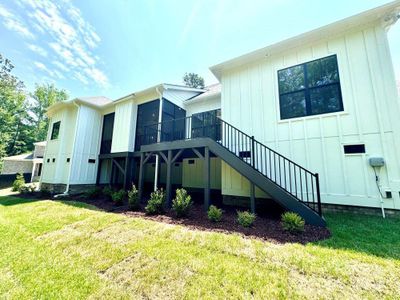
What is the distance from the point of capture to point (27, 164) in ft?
70.8

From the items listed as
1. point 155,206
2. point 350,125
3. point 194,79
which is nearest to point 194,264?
point 155,206

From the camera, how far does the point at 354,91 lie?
5398mm

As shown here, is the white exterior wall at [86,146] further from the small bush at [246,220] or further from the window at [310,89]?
the window at [310,89]

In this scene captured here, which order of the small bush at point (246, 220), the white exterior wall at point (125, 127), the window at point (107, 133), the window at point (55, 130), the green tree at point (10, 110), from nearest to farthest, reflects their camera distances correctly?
the small bush at point (246, 220) < the white exterior wall at point (125, 127) < the window at point (107, 133) < the window at point (55, 130) < the green tree at point (10, 110)

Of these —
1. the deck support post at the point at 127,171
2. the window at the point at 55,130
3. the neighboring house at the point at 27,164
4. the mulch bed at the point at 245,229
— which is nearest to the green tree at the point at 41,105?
the neighboring house at the point at 27,164

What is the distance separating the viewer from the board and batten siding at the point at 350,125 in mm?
4902

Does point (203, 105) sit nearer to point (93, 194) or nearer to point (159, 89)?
point (159, 89)

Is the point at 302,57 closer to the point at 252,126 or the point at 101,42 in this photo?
the point at 252,126

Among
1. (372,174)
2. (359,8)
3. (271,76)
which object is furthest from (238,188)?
(359,8)

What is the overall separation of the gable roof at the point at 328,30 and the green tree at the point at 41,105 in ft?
102

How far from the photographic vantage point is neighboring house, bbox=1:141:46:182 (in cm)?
2038

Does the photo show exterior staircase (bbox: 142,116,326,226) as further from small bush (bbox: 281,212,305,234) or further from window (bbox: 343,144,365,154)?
window (bbox: 343,144,365,154)

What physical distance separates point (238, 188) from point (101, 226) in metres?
4.86

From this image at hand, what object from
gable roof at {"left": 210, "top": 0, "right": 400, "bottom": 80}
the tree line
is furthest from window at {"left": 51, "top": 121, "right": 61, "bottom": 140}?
gable roof at {"left": 210, "top": 0, "right": 400, "bottom": 80}
